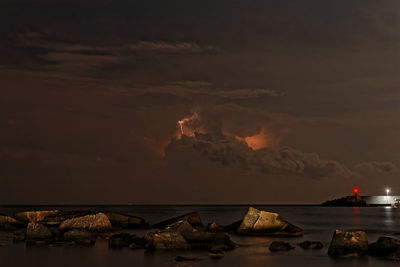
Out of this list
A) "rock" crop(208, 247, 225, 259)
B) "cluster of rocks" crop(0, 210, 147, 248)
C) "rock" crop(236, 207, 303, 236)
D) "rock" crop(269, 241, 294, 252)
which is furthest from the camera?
"rock" crop(236, 207, 303, 236)

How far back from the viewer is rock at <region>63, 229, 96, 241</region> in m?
54.4

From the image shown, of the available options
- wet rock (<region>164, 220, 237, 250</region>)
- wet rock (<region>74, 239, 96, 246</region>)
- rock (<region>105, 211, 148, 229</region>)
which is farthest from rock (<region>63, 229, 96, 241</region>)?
rock (<region>105, 211, 148, 229</region>)

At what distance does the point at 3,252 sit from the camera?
44844 millimetres

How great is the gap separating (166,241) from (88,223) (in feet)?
65.3

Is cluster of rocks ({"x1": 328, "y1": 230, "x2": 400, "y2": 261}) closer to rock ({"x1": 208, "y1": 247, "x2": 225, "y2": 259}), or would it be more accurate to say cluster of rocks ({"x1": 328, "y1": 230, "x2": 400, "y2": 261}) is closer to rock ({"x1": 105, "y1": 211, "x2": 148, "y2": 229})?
rock ({"x1": 208, "y1": 247, "x2": 225, "y2": 259})

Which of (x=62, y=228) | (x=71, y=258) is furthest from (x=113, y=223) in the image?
(x=71, y=258)

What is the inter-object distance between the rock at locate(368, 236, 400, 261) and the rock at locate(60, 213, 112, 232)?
33.3 meters

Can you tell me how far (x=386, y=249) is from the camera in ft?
135

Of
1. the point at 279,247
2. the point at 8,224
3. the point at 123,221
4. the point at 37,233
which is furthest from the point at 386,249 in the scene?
the point at 8,224

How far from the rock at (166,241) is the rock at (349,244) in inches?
507

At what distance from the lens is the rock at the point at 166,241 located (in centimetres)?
4522

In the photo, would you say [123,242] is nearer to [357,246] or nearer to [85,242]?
[85,242]

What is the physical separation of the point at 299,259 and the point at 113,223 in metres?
41.9

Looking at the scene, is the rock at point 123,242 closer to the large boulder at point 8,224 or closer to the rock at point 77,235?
the rock at point 77,235
